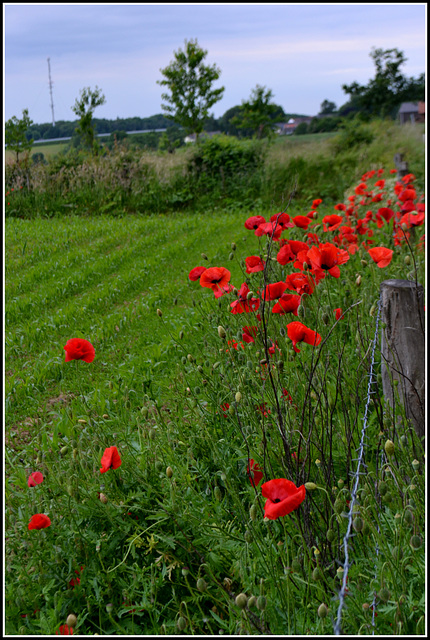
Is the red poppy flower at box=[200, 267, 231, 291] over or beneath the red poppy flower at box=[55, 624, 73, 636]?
over

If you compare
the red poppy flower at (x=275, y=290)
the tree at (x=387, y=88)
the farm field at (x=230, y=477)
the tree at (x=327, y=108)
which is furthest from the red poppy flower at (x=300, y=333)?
the tree at (x=327, y=108)

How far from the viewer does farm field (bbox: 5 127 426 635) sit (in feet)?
5.07

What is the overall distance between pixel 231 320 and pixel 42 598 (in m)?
1.93

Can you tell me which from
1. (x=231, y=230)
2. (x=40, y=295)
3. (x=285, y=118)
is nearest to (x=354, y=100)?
(x=285, y=118)

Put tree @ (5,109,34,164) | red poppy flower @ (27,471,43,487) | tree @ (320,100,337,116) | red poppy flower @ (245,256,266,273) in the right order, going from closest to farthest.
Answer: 1. red poppy flower @ (27,471,43,487)
2. red poppy flower @ (245,256,266,273)
3. tree @ (5,109,34,164)
4. tree @ (320,100,337,116)

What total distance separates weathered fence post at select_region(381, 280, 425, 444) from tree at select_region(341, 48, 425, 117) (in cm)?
4372

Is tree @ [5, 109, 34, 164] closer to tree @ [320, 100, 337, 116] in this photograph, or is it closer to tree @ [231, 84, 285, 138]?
tree @ [231, 84, 285, 138]

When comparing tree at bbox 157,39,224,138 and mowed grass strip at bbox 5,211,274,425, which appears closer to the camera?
mowed grass strip at bbox 5,211,274,425

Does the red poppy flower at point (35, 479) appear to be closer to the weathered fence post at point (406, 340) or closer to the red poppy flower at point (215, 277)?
the red poppy flower at point (215, 277)

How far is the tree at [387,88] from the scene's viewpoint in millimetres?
41125

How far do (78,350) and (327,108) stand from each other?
67739 mm

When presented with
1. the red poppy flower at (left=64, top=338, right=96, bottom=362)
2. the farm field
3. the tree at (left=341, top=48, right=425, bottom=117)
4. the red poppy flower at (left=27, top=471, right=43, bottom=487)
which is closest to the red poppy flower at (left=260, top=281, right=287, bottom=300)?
the farm field

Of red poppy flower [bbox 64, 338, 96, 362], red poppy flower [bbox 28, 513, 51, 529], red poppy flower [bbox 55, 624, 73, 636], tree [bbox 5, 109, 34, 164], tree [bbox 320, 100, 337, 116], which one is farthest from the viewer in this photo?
tree [bbox 320, 100, 337, 116]

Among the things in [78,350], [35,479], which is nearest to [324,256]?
[78,350]
